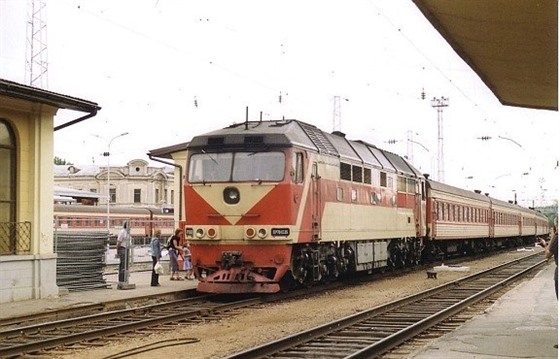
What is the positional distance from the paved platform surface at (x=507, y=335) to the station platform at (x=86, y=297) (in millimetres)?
7254

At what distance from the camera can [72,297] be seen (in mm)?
16969

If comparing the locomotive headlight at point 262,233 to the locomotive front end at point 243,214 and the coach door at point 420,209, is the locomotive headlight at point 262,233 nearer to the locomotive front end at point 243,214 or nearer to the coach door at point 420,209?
the locomotive front end at point 243,214

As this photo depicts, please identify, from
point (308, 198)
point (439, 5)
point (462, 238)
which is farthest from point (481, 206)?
point (439, 5)

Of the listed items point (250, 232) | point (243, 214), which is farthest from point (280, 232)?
point (243, 214)

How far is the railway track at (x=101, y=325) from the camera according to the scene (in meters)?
11.2

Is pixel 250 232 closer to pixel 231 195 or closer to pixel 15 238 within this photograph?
pixel 231 195

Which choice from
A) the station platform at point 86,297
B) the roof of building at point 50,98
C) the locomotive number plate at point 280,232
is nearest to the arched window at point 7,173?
the roof of building at point 50,98

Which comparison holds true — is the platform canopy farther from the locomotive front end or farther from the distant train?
the distant train

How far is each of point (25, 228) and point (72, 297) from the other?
1767 mm

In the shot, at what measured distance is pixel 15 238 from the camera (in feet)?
53.5

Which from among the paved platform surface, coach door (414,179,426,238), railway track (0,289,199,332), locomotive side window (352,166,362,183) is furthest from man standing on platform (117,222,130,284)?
coach door (414,179,426,238)

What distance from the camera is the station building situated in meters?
16.0

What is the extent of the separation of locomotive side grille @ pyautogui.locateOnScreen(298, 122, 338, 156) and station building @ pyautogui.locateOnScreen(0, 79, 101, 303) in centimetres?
543

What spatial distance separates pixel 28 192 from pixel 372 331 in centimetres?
805
